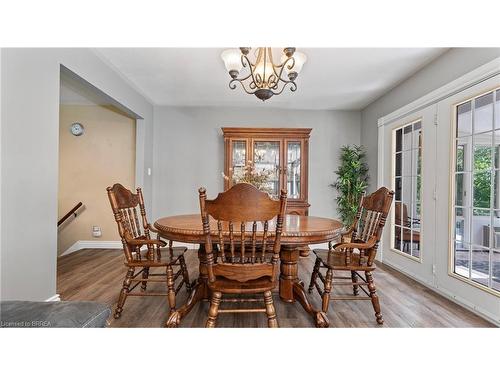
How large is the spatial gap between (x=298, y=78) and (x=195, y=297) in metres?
2.78

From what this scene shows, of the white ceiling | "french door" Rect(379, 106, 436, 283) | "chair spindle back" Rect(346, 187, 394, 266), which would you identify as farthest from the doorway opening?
"french door" Rect(379, 106, 436, 283)

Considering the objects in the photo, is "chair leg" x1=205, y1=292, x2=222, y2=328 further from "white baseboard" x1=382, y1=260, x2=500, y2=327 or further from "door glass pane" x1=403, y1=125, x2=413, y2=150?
"door glass pane" x1=403, y1=125, x2=413, y2=150

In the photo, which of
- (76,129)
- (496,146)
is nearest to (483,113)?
(496,146)

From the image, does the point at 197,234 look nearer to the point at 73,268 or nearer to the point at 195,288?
the point at 195,288

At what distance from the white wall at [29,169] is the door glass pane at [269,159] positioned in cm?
257

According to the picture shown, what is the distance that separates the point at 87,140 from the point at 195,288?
3.49 m

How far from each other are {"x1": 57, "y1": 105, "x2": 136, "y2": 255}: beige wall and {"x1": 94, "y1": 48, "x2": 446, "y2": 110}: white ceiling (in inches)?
33.7

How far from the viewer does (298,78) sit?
330 cm

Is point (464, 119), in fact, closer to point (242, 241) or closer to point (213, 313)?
point (242, 241)

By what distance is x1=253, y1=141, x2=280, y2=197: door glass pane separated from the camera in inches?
162

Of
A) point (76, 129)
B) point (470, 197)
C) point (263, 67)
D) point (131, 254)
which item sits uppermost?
point (263, 67)
